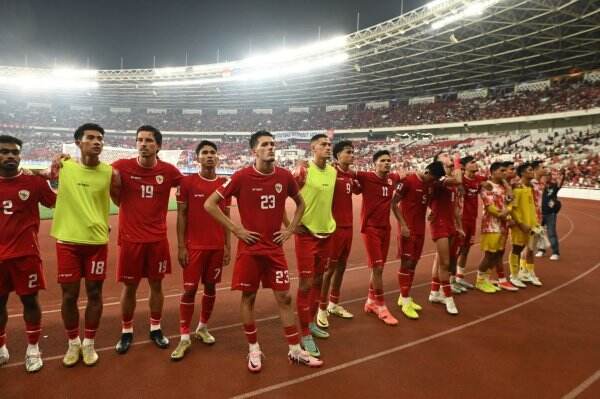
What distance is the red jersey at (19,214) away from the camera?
3311 millimetres

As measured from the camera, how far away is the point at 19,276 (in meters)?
3.34

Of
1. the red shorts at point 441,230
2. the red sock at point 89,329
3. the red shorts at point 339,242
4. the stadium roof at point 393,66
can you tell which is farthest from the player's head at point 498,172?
the stadium roof at point 393,66

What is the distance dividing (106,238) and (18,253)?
0.73 meters

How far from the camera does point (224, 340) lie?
13.4 feet

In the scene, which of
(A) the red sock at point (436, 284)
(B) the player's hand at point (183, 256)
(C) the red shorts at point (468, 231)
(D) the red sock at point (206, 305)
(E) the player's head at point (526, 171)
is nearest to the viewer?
(B) the player's hand at point (183, 256)

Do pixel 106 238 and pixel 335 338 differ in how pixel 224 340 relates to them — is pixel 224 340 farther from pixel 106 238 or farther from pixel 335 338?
pixel 106 238

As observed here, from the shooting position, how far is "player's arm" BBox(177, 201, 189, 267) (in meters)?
3.77

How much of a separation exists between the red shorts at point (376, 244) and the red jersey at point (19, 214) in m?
3.71

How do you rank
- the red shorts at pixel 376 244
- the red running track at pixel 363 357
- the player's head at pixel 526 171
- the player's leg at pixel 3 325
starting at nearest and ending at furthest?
the red running track at pixel 363 357
the player's leg at pixel 3 325
the red shorts at pixel 376 244
the player's head at pixel 526 171

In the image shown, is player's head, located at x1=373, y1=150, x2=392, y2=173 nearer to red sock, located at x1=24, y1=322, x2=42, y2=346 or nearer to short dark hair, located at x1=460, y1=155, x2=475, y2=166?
short dark hair, located at x1=460, y1=155, x2=475, y2=166

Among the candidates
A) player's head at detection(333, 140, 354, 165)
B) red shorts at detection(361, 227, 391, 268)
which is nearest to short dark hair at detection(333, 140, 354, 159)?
player's head at detection(333, 140, 354, 165)

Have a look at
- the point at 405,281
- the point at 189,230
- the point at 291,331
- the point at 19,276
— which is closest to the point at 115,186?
the point at 189,230

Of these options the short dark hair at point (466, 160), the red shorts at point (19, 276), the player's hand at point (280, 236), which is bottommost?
the red shorts at point (19, 276)

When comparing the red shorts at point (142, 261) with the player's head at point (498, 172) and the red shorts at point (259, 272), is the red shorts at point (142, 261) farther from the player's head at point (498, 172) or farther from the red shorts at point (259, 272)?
the player's head at point (498, 172)
